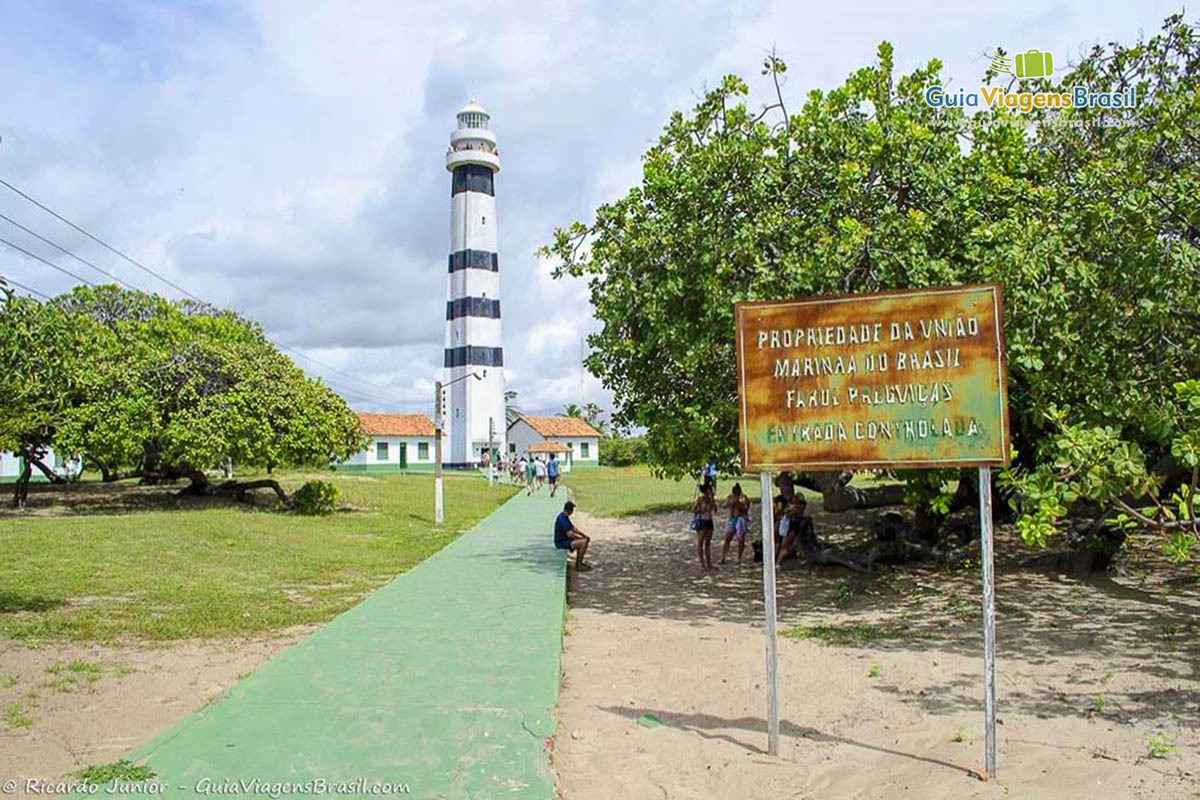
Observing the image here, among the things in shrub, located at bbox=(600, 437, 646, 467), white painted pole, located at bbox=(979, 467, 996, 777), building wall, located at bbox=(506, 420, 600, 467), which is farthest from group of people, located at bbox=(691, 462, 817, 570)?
building wall, located at bbox=(506, 420, 600, 467)

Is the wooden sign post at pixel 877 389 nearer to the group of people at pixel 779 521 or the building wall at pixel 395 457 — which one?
the group of people at pixel 779 521

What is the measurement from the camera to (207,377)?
80.5 ft

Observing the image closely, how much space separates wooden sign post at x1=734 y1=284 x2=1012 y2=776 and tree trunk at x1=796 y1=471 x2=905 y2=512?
7791mm

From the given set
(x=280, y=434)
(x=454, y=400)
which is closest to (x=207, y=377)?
(x=280, y=434)

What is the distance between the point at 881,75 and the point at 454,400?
45.9m

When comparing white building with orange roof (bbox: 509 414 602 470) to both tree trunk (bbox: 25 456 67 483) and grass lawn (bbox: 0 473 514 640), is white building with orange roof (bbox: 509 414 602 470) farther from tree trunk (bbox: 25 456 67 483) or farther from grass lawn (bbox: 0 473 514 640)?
grass lawn (bbox: 0 473 514 640)

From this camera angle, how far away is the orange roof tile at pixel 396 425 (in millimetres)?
64875

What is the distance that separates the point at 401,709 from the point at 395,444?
2388 inches

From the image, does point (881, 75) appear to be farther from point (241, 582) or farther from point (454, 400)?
point (454, 400)

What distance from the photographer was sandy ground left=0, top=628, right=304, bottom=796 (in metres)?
5.73

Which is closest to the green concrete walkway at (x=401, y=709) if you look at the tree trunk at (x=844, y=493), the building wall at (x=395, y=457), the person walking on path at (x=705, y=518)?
the person walking on path at (x=705, y=518)

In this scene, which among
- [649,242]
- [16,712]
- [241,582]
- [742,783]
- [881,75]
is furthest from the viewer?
[241,582]

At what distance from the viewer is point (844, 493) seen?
14.0 metres
